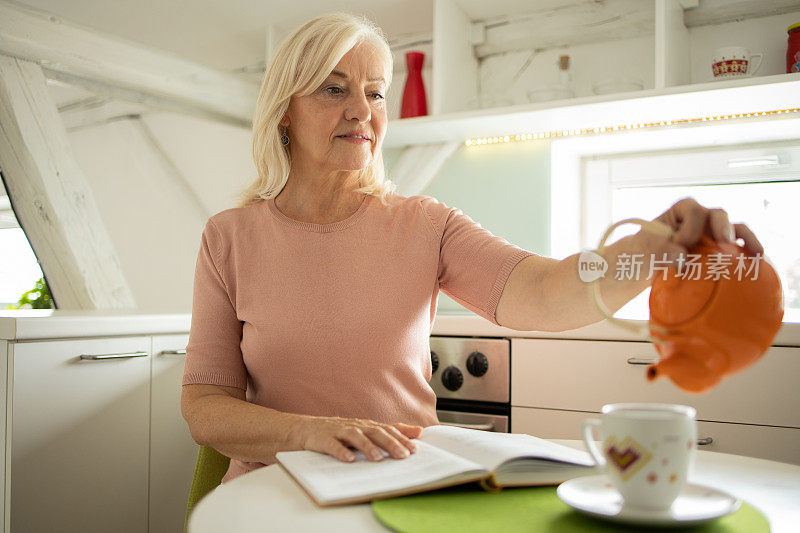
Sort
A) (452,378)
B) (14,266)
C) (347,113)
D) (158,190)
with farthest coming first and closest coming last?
(158,190), (14,266), (452,378), (347,113)

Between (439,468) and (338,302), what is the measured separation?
23.1 inches

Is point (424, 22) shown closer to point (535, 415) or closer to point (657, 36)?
point (657, 36)

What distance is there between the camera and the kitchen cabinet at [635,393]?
1681 mm

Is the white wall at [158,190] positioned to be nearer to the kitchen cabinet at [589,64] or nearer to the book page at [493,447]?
the kitchen cabinet at [589,64]

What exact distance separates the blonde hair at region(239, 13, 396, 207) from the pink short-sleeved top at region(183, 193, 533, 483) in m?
0.11

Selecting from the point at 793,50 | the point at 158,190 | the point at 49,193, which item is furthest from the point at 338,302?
the point at 158,190

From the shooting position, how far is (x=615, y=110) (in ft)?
6.98

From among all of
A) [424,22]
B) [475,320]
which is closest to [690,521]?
[475,320]

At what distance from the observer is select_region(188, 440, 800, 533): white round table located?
0.65 metres

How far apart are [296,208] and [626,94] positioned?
1104 millimetres

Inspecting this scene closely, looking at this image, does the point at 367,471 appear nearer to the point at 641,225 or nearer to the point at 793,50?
the point at 641,225

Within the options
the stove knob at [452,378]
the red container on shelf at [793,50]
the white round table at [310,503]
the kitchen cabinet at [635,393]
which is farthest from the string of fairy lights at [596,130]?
the white round table at [310,503]

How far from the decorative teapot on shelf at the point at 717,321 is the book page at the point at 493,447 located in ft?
0.61

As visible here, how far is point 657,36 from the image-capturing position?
197 cm
